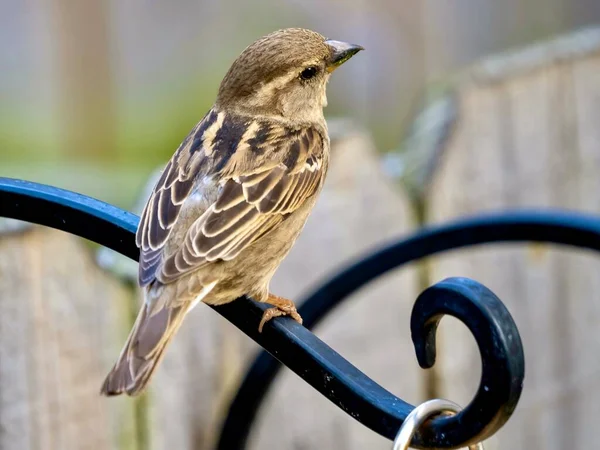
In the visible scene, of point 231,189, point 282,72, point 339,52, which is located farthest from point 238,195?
point 339,52

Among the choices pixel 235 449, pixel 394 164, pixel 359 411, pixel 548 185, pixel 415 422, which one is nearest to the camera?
pixel 415 422

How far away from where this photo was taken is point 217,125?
300cm

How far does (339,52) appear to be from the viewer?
311 cm

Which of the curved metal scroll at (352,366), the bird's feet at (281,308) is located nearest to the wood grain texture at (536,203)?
the bird's feet at (281,308)

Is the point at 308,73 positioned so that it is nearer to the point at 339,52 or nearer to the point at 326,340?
the point at 339,52

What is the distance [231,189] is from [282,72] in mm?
499

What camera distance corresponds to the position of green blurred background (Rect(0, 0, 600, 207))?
691 centimetres

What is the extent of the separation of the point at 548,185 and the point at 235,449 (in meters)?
1.58

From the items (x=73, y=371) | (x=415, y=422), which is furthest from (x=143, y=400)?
(x=415, y=422)

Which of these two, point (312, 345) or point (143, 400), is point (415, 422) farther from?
point (143, 400)

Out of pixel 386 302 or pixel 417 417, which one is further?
pixel 386 302

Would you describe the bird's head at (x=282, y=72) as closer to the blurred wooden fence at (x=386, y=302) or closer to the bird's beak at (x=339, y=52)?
the bird's beak at (x=339, y=52)

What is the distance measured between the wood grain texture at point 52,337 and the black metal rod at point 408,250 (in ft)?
1.18

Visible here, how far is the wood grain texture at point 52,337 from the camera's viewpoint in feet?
9.71
